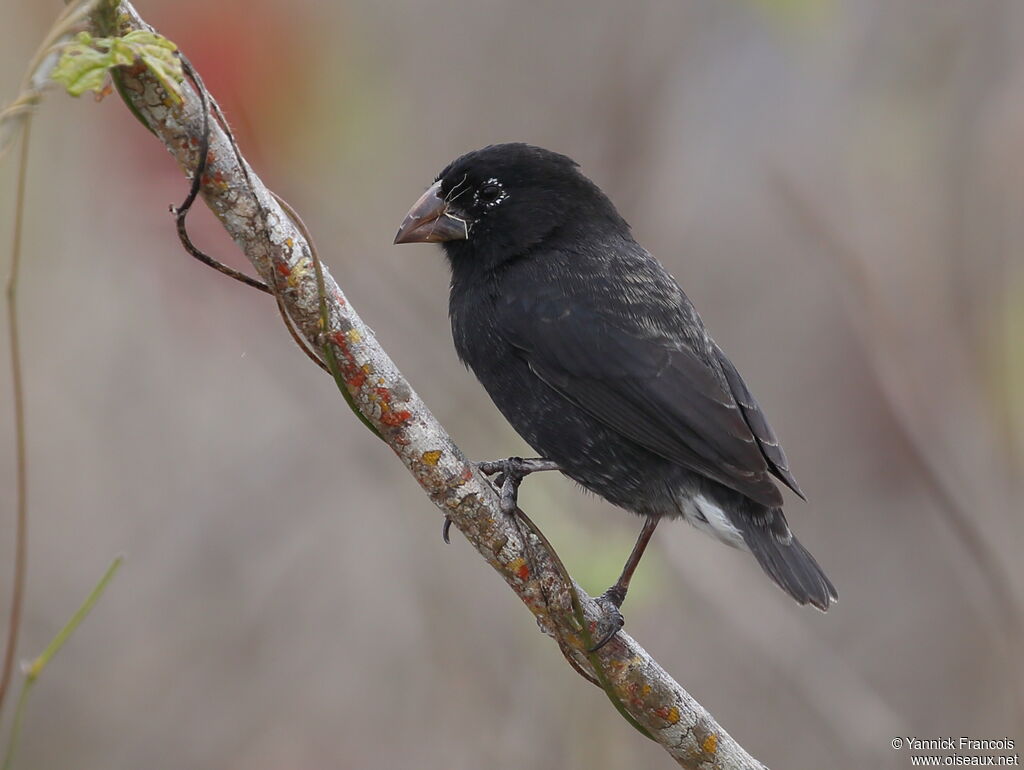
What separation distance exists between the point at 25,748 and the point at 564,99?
3774mm

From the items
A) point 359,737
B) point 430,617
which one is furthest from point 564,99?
point 359,737

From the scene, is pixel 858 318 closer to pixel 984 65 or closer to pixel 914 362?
pixel 914 362

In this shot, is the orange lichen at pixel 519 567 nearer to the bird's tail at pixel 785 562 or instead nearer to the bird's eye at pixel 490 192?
the bird's tail at pixel 785 562

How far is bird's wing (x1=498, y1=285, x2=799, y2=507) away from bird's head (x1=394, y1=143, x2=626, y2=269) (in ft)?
0.93

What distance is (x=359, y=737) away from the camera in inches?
225

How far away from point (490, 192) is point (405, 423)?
1408 millimetres

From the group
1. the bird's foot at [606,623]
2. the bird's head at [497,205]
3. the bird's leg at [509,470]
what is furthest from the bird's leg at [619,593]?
the bird's head at [497,205]

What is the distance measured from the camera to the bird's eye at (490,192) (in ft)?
11.8

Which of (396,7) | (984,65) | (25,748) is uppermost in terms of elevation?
(984,65)

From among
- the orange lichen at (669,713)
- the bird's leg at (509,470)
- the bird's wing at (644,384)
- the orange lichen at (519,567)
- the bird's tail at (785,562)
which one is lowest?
the orange lichen at (669,713)

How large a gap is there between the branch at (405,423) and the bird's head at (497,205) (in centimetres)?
121

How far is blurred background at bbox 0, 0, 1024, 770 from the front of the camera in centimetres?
446

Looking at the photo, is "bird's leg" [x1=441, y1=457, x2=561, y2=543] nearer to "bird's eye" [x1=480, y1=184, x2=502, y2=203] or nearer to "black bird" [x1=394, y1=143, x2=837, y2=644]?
"black bird" [x1=394, y1=143, x2=837, y2=644]

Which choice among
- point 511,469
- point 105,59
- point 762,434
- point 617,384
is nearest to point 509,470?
point 511,469
